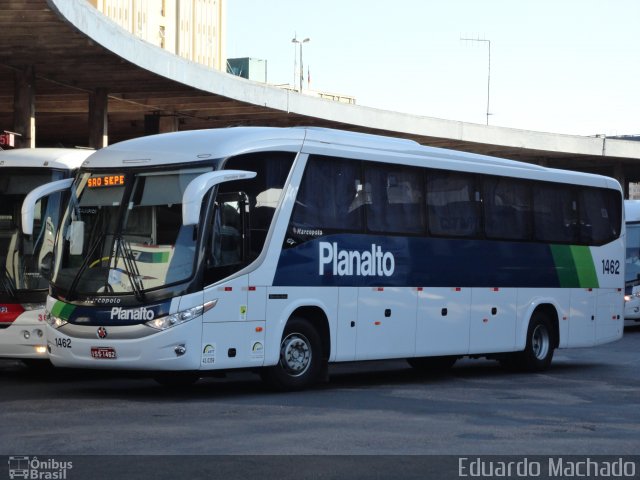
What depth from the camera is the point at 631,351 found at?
2531 cm

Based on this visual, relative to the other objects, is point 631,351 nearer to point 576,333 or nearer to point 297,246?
point 576,333

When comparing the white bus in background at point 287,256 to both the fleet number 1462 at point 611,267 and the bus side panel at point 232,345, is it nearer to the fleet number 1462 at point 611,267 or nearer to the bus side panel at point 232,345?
the bus side panel at point 232,345

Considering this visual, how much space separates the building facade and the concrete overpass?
56.0 m

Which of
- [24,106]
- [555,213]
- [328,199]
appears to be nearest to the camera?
[328,199]

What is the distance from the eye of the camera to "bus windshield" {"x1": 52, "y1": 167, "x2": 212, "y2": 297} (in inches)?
567

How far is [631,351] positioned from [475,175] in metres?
7.90

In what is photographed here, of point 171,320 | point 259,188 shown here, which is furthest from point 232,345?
point 259,188

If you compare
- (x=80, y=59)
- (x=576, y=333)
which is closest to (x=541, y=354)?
(x=576, y=333)

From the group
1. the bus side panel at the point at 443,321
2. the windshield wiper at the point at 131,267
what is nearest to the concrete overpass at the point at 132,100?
the bus side panel at the point at 443,321

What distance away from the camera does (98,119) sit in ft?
113

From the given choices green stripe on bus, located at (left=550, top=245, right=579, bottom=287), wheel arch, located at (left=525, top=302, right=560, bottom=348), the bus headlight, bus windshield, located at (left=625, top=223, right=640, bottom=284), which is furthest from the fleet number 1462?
bus windshield, located at (left=625, top=223, right=640, bottom=284)

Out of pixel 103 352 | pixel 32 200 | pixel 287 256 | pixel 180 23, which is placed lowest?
pixel 103 352

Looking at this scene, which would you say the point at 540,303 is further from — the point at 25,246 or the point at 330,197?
the point at 25,246
